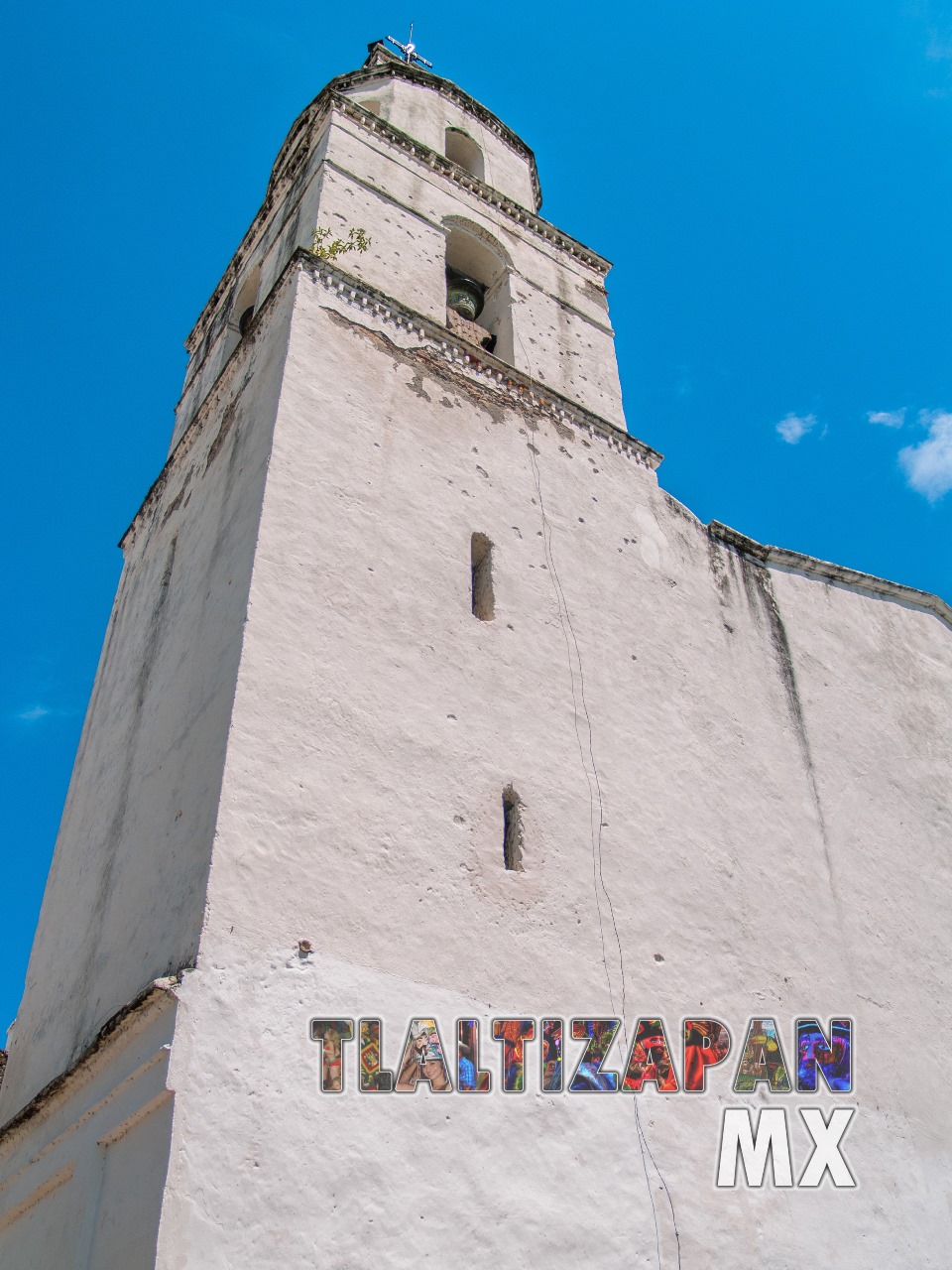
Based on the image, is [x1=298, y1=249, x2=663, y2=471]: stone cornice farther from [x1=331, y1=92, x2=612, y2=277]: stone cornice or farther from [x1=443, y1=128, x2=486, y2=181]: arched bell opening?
[x1=443, y1=128, x2=486, y2=181]: arched bell opening

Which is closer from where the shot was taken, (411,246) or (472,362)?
(472,362)

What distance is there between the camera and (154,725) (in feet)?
25.6

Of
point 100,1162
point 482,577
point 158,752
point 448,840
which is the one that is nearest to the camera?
point 100,1162

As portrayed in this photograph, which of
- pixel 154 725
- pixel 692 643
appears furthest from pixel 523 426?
pixel 154 725

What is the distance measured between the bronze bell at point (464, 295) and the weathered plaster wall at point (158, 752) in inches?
111

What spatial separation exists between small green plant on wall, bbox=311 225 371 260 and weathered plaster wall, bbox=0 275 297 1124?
87 centimetres

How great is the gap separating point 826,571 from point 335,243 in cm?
576

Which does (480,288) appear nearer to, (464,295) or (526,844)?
(464,295)

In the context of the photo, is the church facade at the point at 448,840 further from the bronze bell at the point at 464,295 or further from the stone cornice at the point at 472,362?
the bronze bell at the point at 464,295

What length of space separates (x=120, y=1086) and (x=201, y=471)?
5.68 metres

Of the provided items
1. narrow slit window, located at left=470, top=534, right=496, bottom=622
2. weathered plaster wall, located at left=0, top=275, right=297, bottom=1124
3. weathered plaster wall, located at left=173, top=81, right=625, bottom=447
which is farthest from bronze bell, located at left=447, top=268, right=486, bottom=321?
narrow slit window, located at left=470, top=534, right=496, bottom=622

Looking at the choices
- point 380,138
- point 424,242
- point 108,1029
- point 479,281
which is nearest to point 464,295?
point 479,281

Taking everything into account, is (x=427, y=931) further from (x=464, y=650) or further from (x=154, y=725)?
(x=154, y=725)

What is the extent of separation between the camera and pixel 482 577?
827 cm
